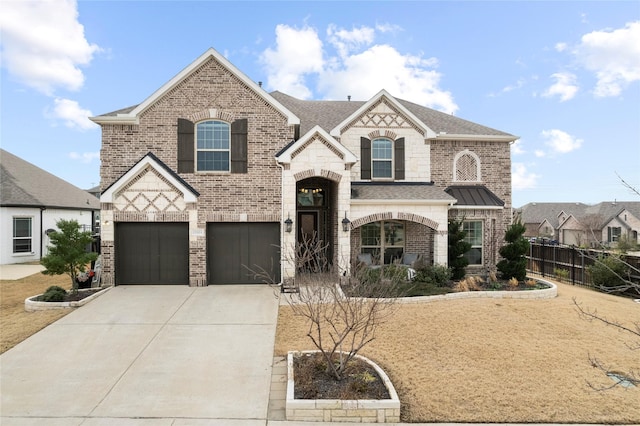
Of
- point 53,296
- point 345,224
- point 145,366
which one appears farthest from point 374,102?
point 53,296

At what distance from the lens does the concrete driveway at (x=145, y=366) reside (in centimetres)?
522

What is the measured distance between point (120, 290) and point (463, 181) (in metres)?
14.1

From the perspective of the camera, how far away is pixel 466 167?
620 inches

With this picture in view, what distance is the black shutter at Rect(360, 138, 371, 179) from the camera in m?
14.8

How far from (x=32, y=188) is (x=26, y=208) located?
2.53m

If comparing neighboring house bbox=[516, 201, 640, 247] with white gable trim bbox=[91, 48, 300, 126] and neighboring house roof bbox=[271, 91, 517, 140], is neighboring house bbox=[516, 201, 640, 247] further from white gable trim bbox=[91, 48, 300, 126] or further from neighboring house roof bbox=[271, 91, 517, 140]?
white gable trim bbox=[91, 48, 300, 126]

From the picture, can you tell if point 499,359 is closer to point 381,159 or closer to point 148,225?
point 381,159

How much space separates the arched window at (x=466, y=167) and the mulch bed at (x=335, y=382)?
11.4 m

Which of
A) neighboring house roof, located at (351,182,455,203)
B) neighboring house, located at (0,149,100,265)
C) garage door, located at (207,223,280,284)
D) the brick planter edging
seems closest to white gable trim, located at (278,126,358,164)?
neighboring house roof, located at (351,182,455,203)

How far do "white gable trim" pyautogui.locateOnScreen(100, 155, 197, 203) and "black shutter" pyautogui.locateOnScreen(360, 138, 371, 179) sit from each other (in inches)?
269

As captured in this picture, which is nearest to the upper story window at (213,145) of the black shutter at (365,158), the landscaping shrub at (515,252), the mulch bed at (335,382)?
the black shutter at (365,158)

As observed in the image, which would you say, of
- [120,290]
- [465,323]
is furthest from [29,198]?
[465,323]

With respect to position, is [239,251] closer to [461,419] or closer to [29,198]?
[461,419]

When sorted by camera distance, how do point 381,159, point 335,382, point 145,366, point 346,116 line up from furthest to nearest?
point 346,116
point 381,159
point 145,366
point 335,382
